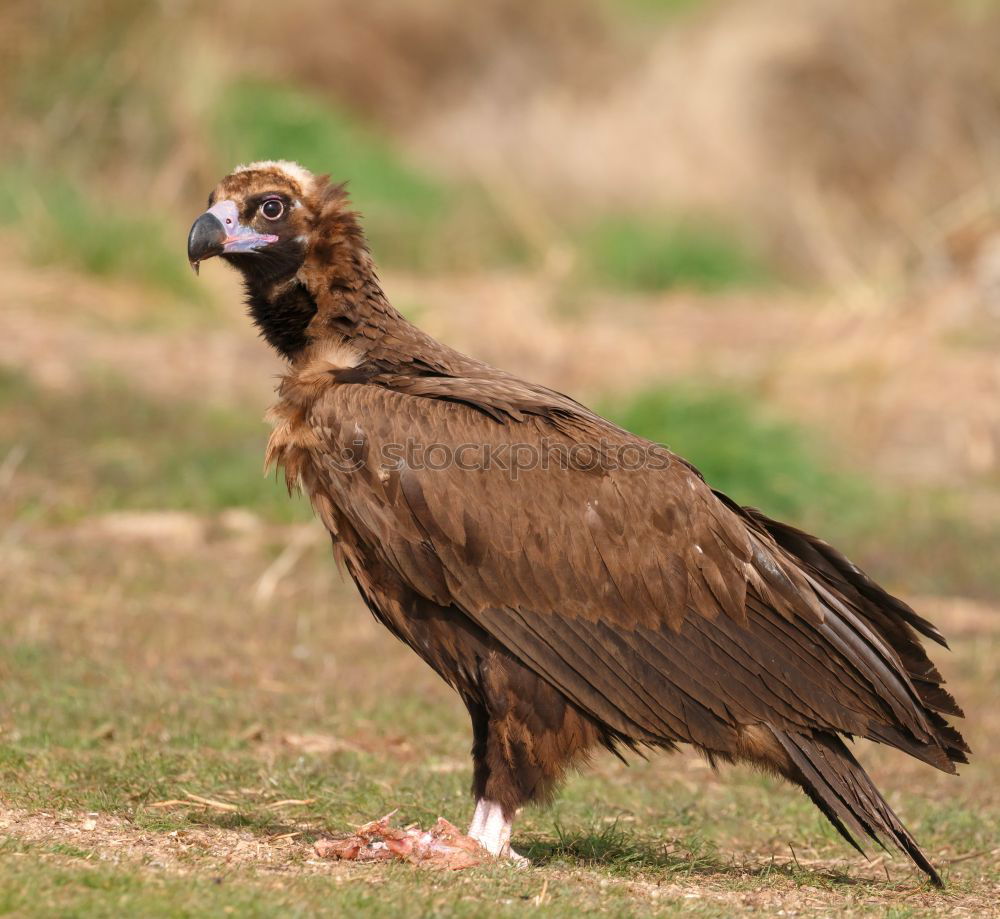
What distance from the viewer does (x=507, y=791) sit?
5164mm

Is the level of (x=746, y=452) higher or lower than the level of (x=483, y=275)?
lower

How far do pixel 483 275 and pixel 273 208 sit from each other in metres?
12.4

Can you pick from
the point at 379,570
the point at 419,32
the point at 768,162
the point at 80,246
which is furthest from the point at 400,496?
the point at 419,32

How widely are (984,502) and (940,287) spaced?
3.88m

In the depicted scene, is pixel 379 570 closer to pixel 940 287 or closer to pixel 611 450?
pixel 611 450

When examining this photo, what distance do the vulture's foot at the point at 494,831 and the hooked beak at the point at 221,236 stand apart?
2046 millimetres

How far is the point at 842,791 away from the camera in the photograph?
5.21 meters

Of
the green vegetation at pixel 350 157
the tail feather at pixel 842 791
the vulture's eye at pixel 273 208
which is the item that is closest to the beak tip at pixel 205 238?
the vulture's eye at pixel 273 208

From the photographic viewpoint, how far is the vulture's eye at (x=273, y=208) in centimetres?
577

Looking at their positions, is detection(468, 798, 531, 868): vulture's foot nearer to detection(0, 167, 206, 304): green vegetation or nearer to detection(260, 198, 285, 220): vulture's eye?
detection(260, 198, 285, 220): vulture's eye

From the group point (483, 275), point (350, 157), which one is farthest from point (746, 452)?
point (350, 157)

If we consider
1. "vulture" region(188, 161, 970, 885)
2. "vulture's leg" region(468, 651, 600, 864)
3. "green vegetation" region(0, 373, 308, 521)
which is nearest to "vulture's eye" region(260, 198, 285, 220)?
"vulture" region(188, 161, 970, 885)

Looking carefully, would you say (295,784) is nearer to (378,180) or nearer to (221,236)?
(221,236)

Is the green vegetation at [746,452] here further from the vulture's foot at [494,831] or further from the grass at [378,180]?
the grass at [378,180]
